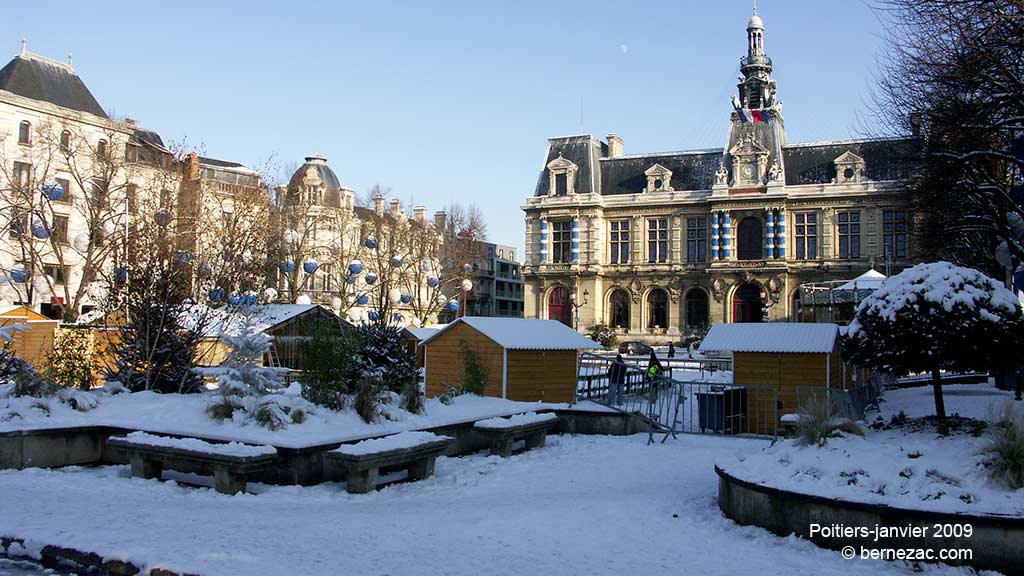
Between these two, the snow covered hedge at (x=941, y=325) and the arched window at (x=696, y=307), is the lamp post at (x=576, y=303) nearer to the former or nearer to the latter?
the arched window at (x=696, y=307)

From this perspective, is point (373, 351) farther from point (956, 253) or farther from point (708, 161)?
point (708, 161)

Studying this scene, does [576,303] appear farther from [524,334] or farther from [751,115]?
[524,334]


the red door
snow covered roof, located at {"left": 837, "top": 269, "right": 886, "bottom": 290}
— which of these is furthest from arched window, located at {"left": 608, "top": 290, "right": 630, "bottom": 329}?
snow covered roof, located at {"left": 837, "top": 269, "right": 886, "bottom": 290}

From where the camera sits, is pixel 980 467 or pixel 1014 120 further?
pixel 1014 120

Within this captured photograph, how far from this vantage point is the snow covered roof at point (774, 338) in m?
16.8

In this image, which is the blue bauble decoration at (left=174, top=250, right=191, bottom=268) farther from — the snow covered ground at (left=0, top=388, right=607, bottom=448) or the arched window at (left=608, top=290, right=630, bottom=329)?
the arched window at (left=608, top=290, right=630, bottom=329)

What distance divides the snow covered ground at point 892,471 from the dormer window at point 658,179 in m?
54.5

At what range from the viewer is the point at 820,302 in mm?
30984

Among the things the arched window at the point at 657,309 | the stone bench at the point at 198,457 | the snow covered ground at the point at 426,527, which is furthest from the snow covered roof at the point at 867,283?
the arched window at the point at 657,309

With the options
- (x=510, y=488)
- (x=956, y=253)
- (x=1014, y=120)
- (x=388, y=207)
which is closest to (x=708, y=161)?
(x=388, y=207)

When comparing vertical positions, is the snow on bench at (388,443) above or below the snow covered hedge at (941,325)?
below

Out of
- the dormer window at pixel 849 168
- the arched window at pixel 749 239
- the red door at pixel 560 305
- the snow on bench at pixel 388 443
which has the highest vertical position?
the dormer window at pixel 849 168

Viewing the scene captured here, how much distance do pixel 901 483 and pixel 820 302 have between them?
80.9 feet

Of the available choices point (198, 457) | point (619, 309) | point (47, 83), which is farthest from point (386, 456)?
point (619, 309)
